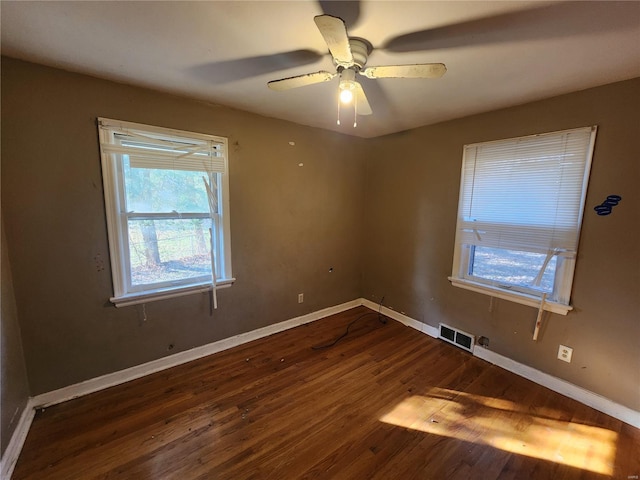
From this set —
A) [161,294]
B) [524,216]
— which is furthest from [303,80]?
[524,216]

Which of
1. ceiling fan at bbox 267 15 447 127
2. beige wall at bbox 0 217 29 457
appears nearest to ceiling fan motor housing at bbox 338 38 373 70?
ceiling fan at bbox 267 15 447 127

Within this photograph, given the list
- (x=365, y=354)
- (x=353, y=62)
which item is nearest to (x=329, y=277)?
(x=365, y=354)

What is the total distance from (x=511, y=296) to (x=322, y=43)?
249cm

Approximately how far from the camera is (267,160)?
107 inches

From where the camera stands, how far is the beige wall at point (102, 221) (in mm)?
1736

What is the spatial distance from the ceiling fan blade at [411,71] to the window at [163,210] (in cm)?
157

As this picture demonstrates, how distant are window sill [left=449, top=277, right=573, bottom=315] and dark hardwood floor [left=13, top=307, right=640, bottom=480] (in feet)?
2.16

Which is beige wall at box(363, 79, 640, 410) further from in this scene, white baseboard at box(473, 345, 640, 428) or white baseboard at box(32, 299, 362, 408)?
white baseboard at box(32, 299, 362, 408)

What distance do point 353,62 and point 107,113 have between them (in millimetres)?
1798

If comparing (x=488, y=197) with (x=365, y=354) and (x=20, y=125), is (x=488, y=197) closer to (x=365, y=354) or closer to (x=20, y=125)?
(x=365, y=354)

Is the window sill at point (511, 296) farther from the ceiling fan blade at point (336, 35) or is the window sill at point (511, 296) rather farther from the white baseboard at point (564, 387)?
the ceiling fan blade at point (336, 35)

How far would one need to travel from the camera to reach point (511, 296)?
2.38 m

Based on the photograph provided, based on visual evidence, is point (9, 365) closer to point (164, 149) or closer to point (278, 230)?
point (164, 149)

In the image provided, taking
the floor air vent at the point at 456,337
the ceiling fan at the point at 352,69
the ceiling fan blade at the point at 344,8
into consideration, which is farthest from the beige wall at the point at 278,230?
the ceiling fan blade at the point at 344,8
